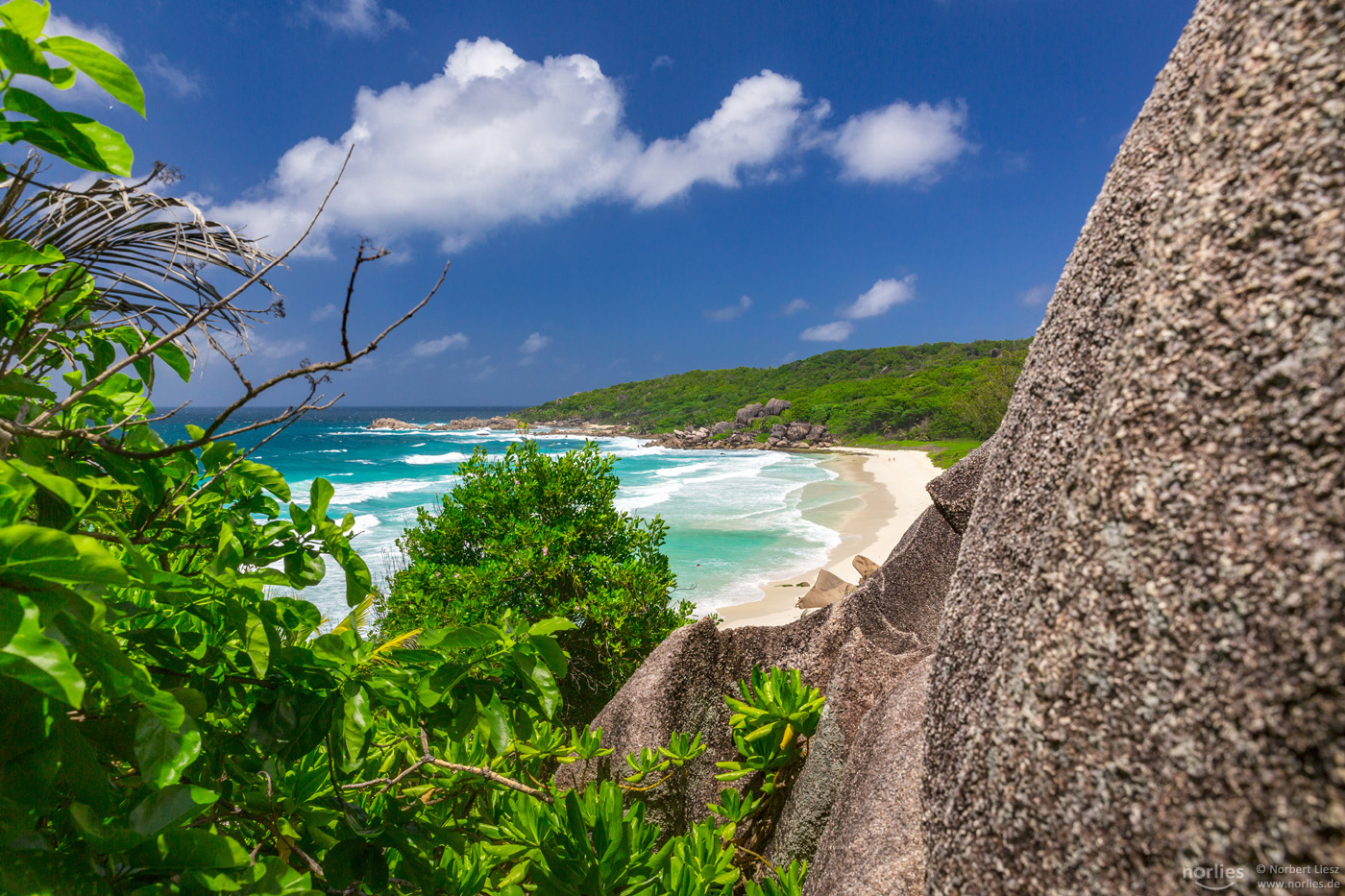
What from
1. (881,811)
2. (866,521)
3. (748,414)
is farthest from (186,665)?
(748,414)

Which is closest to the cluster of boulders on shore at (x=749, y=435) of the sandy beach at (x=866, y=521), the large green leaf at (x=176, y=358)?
the sandy beach at (x=866, y=521)

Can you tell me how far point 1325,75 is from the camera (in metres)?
0.72

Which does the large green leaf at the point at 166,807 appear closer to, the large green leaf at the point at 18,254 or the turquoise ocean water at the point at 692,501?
the large green leaf at the point at 18,254

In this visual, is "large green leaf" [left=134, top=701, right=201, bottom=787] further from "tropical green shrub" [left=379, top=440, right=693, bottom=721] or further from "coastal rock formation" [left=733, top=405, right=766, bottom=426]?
"coastal rock formation" [left=733, top=405, right=766, bottom=426]

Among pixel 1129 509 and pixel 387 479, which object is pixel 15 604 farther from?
pixel 387 479

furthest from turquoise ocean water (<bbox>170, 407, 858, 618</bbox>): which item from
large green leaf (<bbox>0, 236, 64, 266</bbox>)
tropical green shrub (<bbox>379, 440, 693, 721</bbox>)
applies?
large green leaf (<bbox>0, 236, 64, 266</bbox>)

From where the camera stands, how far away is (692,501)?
27734 millimetres

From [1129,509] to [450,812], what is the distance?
2.15 metres

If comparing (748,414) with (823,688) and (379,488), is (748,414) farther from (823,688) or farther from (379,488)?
(823,688)

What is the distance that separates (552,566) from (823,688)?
2.86m

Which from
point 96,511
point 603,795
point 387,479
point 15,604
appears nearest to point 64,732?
point 15,604

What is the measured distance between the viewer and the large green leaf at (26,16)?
0.70 m

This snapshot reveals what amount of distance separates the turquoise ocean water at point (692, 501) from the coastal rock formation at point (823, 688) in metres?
1.83

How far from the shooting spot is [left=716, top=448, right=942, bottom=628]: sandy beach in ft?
40.5
